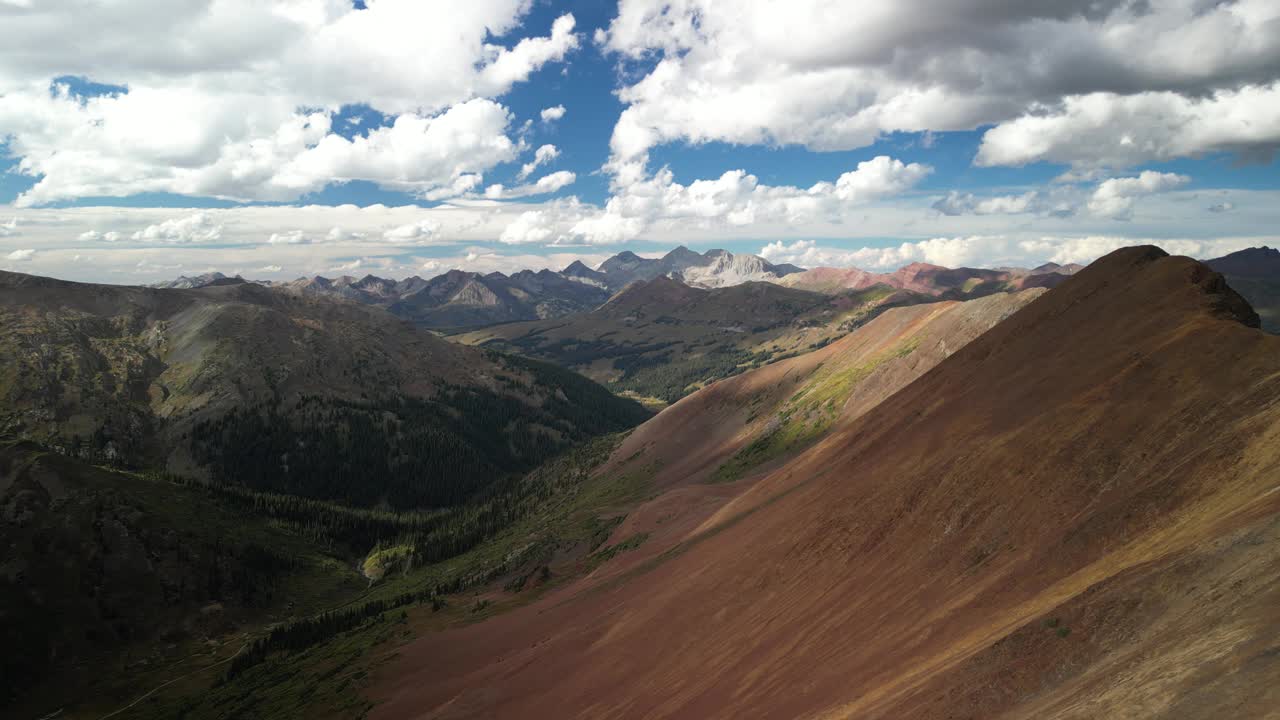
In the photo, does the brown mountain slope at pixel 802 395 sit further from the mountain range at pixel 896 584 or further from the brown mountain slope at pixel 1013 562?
the brown mountain slope at pixel 1013 562

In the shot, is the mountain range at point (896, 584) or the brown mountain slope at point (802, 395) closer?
the mountain range at point (896, 584)

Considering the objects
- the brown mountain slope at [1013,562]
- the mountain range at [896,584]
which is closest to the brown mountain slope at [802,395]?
the mountain range at [896,584]

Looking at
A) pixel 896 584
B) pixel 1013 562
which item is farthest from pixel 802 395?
pixel 1013 562

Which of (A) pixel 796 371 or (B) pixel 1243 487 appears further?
(A) pixel 796 371

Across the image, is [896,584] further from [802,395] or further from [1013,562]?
[802,395]

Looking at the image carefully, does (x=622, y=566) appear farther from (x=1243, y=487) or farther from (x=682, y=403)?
(x=682, y=403)

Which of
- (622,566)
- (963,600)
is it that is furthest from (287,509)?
(963,600)

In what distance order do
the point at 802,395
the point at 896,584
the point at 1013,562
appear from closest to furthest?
the point at 1013,562 → the point at 896,584 → the point at 802,395

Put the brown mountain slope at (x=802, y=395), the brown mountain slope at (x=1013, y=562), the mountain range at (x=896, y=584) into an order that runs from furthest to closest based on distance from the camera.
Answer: the brown mountain slope at (x=802, y=395), the mountain range at (x=896, y=584), the brown mountain slope at (x=1013, y=562)

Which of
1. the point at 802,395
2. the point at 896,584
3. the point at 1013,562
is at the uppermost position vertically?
the point at 1013,562
